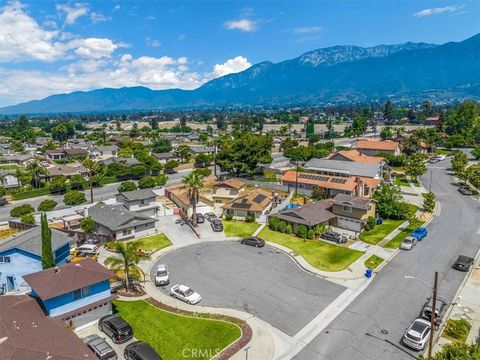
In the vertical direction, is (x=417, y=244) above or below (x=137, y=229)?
below

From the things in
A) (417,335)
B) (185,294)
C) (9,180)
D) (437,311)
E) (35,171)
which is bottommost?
(437,311)

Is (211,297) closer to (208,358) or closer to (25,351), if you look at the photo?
(208,358)

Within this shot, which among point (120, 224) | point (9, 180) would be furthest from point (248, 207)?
point (9, 180)

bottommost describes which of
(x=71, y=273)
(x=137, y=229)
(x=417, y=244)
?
(x=417, y=244)

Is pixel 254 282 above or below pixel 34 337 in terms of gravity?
below

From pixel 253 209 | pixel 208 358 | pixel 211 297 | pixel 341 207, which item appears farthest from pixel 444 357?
pixel 253 209

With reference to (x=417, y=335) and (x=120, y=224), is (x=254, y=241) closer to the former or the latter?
(x=120, y=224)
